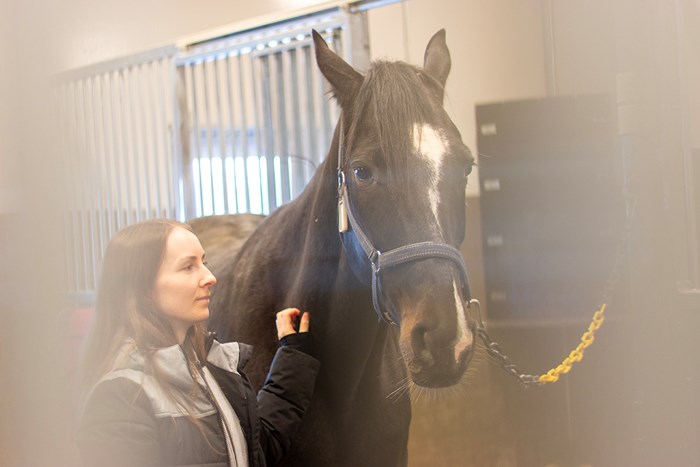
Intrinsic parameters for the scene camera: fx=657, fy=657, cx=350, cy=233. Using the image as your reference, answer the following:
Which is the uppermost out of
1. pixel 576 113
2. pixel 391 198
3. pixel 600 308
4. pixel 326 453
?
pixel 576 113

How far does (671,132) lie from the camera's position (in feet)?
2.76

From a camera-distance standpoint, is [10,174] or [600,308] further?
[600,308]

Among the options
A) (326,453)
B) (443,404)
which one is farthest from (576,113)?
(326,453)

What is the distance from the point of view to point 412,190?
30.0 inches

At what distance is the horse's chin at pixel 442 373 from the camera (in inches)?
28.3

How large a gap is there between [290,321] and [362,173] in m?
0.23

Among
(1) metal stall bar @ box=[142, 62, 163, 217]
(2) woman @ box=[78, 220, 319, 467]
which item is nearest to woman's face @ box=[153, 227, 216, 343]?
(2) woman @ box=[78, 220, 319, 467]

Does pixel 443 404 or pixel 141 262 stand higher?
pixel 141 262

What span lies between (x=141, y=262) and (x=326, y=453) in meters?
0.39

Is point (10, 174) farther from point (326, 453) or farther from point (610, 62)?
point (610, 62)

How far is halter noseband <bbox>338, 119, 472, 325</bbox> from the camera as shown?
0.74 meters

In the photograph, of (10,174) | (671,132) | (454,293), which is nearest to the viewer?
(10,174)

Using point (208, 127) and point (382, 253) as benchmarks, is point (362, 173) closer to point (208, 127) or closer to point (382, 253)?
point (382, 253)

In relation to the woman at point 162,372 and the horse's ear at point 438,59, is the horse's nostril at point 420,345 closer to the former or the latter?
the woman at point 162,372
